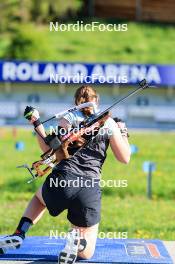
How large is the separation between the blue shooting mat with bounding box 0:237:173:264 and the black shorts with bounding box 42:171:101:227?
0.37 meters

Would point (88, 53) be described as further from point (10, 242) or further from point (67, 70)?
point (10, 242)

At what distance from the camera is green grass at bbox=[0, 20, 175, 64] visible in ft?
94.6

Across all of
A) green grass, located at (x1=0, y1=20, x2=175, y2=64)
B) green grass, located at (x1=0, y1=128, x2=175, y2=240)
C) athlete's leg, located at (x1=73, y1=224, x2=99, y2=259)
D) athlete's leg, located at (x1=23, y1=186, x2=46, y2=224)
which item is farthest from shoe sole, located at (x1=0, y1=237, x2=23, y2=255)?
green grass, located at (x1=0, y1=20, x2=175, y2=64)

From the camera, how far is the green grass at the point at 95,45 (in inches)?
1136

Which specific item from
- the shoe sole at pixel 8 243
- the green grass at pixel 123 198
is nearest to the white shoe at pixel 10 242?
the shoe sole at pixel 8 243

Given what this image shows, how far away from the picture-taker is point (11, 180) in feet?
34.7

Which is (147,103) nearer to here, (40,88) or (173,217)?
(40,88)

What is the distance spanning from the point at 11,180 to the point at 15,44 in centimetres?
1908

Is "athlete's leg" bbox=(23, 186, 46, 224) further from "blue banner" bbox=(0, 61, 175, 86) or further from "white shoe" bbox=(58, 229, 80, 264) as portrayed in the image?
"blue banner" bbox=(0, 61, 175, 86)

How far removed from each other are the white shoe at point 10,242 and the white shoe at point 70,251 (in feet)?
1.80

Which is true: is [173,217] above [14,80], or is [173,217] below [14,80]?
below

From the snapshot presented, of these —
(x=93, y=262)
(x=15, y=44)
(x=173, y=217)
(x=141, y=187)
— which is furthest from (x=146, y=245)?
(x=15, y=44)

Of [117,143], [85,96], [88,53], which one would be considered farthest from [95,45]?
[117,143]

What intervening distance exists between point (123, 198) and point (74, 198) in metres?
4.56
